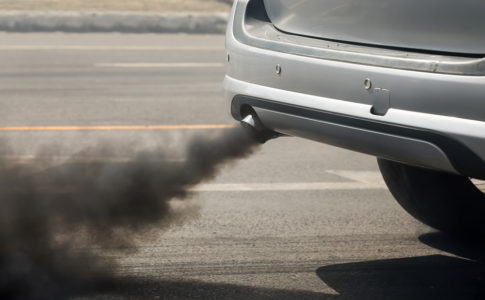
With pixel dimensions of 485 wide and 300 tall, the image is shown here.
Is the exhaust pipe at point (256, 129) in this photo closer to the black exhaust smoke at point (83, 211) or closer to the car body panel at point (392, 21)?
the car body panel at point (392, 21)

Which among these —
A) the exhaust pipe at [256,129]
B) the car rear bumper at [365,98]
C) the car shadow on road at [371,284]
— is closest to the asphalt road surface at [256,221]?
the car shadow on road at [371,284]

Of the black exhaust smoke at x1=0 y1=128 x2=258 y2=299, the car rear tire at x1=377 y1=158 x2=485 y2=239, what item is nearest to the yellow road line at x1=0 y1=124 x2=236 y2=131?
the black exhaust smoke at x1=0 y1=128 x2=258 y2=299

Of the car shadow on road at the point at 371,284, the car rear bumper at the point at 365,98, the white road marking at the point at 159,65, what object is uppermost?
the car rear bumper at the point at 365,98

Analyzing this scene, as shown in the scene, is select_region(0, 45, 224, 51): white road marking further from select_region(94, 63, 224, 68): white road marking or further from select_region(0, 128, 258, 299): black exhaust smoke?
select_region(0, 128, 258, 299): black exhaust smoke

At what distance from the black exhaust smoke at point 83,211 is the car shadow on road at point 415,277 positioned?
3.20 ft

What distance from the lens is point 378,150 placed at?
3.43 metres

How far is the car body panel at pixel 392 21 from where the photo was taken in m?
3.21

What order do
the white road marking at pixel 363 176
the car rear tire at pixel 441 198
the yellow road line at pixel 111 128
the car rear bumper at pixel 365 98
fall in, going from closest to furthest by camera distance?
1. the car rear bumper at pixel 365 98
2. the car rear tire at pixel 441 198
3. the white road marking at pixel 363 176
4. the yellow road line at pixel 111 128

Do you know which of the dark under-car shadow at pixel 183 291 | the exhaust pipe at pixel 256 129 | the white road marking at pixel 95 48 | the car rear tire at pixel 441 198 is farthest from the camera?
the white road marking at pixel 95 48

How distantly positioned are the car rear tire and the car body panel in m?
1.10

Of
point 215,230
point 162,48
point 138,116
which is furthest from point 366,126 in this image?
point 162,48

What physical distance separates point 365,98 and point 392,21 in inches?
12.6

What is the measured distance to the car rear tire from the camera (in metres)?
Result: 4.50

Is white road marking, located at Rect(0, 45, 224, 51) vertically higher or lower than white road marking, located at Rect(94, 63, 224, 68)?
lower
